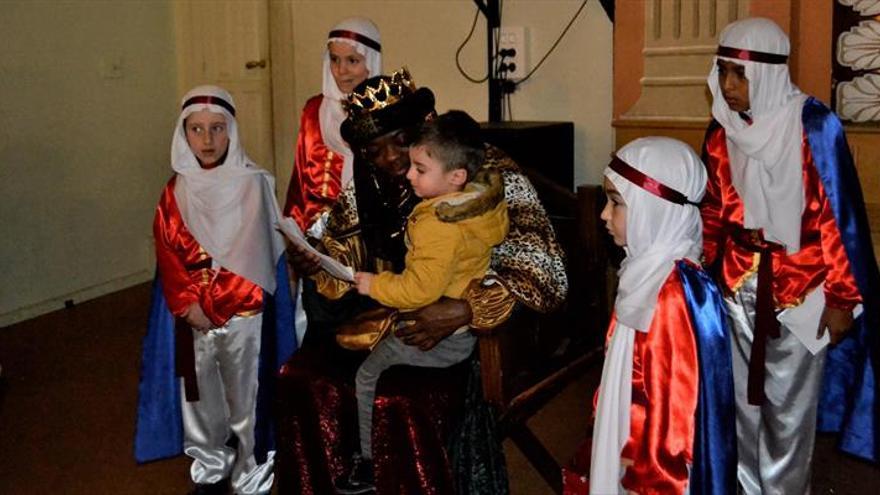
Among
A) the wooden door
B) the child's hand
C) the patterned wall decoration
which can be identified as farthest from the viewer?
the wooden door

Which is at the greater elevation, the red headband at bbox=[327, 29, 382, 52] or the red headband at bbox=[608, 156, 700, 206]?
the red headband at bbox=[327, 29, 382, 52]

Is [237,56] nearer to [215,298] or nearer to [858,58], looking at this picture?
[215,298]

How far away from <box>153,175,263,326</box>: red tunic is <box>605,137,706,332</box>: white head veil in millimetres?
1313

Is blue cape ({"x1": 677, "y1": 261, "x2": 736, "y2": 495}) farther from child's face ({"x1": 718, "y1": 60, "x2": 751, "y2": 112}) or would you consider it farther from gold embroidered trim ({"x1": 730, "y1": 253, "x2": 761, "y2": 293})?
child's face ({"x1": 718, "y1": 60, "x2": 751, "y2": 112})

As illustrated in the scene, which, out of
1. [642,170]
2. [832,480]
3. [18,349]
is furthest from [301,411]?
[18,349]

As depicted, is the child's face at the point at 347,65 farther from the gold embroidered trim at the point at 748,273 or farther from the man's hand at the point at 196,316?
the gold embroidered trim at the point at 748,273

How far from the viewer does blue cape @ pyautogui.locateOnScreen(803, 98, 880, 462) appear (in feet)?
9.32

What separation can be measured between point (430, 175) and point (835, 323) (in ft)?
3.86

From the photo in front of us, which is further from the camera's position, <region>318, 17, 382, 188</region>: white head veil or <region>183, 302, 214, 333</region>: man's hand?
<region>318, 17, 382, 188</region>: white head veil

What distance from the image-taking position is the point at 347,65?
3.63 meters

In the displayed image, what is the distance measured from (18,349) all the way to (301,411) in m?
2.65

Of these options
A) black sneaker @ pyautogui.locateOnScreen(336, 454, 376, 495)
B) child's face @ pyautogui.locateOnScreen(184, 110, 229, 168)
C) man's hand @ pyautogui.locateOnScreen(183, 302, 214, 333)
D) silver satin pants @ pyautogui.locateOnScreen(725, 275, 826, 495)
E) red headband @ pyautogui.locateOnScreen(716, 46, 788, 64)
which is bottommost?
black sneaker @ pyautogui.locateOnScreen(336, 454, 376, 495)

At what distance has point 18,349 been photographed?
16.5ft

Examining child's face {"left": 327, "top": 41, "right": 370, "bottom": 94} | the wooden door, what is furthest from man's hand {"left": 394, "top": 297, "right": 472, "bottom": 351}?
the wooden door
